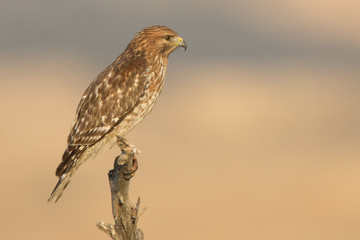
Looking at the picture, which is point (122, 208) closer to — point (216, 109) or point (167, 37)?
point (167, 37)

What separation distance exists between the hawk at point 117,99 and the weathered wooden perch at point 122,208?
3.04 feet

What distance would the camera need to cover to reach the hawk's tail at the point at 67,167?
1067 cm

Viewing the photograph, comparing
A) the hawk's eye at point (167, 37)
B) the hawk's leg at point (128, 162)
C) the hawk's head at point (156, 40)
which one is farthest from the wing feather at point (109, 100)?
the hawk's leg at point (128, 162)

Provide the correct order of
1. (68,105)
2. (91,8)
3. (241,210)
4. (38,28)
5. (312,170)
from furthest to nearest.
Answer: (91,8)
(38,28)
(68,105)
(312,170)
(241,210)

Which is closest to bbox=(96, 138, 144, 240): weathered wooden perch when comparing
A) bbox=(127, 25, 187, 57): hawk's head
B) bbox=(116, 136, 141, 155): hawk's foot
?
bbox=(116, 136, 141, 155): hawk's foot

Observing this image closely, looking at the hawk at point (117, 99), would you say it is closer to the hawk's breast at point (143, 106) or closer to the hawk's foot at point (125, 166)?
the hawk's breast at point (143, 106)

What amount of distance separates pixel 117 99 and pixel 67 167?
116 cm

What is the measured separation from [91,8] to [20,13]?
12.1ft

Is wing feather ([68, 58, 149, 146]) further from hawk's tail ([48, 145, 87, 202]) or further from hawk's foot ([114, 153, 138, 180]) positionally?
hawk's foot ([114, 153, 138, 180])

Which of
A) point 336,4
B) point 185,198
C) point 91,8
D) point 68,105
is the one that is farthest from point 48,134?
point 336,4

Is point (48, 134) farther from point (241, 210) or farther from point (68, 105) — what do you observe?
point (241, 210)

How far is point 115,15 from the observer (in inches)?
1670

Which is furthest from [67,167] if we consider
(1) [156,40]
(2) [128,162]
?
(1) [156,40]

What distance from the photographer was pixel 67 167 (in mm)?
10766
